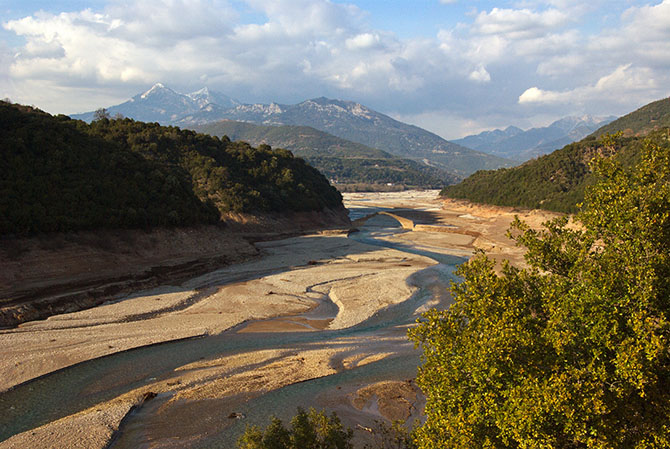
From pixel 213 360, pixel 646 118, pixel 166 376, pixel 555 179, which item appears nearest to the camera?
pixel 166 376

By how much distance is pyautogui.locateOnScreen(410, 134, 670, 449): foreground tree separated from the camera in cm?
918

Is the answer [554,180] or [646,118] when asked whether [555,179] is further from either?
[646,118]

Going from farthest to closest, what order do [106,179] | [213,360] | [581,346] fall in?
[106,179], [213,360], [581,346]

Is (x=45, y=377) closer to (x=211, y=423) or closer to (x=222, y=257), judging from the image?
(x=211, y=423)

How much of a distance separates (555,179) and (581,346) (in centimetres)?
12110

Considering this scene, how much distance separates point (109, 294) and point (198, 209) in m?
25.9

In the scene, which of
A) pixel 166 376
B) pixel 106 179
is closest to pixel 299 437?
pixel 166 376

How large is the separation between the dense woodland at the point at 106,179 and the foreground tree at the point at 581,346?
141 feet

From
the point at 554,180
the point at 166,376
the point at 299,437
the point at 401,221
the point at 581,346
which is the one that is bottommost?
the point at 166,376

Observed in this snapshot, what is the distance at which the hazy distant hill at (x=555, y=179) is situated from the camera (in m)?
97.3

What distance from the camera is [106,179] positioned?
177 feet

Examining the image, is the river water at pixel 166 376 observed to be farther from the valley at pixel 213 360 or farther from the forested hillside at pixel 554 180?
the forested hillside at pixel 554 180

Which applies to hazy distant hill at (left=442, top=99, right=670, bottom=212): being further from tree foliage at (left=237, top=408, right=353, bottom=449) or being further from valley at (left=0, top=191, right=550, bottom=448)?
tree foliage at (left=237, top=408, right=353, bottom=449)

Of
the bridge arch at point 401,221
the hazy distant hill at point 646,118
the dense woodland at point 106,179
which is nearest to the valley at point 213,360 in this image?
the dense woodland at point 106,179
